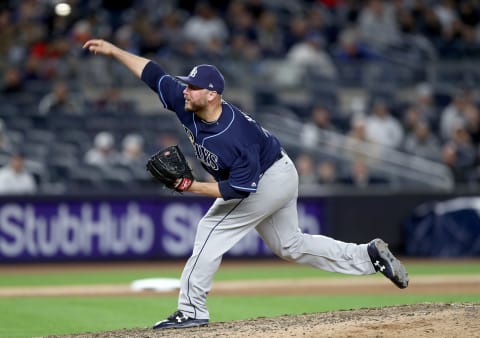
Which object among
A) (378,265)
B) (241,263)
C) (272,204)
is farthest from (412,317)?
(241,263)

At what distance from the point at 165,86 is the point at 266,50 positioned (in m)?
10.5

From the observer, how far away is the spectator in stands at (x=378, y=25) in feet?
60.8

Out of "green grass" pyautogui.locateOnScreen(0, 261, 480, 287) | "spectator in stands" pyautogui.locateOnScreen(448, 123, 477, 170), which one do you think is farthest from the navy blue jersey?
"spectator in stands" pyautogui.locateOnScreen(448, 123, 477, 170)

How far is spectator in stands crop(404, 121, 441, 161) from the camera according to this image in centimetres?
1609

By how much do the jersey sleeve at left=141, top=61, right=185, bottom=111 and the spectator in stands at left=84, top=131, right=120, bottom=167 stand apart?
24.8 feet

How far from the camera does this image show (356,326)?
22.0ft

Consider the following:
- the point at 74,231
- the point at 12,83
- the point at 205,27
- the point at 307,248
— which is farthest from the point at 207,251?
the point at 205,27

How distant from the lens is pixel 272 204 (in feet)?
23.4

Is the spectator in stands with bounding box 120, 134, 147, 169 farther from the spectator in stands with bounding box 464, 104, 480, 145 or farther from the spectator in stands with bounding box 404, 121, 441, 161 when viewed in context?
the spectator in stands with bounding box 464, 104, 480, 145

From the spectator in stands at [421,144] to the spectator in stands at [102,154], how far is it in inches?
187

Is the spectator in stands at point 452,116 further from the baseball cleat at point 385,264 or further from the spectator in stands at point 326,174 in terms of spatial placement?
the baseball cleat at point 385,264

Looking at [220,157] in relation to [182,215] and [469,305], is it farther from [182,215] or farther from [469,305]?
[182,215]

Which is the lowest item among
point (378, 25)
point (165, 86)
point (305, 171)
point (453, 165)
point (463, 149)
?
point (305, 171)

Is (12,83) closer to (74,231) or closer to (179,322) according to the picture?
(74,231)
